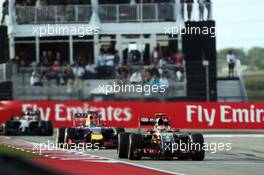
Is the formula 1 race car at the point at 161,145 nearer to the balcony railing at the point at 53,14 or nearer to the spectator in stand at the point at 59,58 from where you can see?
the spectator in stand at the point at 59,58

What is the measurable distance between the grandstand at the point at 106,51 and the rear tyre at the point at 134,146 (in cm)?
1788

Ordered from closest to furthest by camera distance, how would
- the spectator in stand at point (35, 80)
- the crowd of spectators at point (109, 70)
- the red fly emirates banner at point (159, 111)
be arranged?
the red fly emirates banner at point (159, 111), the crowd of spectators at point (109, 70), the spectator in stand at point (35, 80)

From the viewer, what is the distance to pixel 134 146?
16.2 meters

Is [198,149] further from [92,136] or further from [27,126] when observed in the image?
[27,126]

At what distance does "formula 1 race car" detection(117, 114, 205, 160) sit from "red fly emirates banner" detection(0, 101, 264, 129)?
1592 centimetres

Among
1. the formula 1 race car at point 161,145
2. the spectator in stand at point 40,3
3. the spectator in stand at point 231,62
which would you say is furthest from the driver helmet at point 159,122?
the spectator in stand at point 40,3

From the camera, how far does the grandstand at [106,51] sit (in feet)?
115

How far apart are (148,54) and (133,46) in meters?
1.06

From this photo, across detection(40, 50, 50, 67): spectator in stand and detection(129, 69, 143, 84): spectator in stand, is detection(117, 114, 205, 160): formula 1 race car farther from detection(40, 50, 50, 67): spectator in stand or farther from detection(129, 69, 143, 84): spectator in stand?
detection(40, 50, 50, 67): spectator in stand

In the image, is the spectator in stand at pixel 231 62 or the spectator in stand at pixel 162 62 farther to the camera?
the spectator in stand at pixel 231 62

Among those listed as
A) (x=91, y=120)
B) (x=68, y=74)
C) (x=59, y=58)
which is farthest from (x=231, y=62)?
(x=91, y=120)

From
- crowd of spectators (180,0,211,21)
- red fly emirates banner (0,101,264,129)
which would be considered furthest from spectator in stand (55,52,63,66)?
crowd of spectators (180,0,211,21)

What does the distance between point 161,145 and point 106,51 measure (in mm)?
23860

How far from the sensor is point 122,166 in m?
14.3
